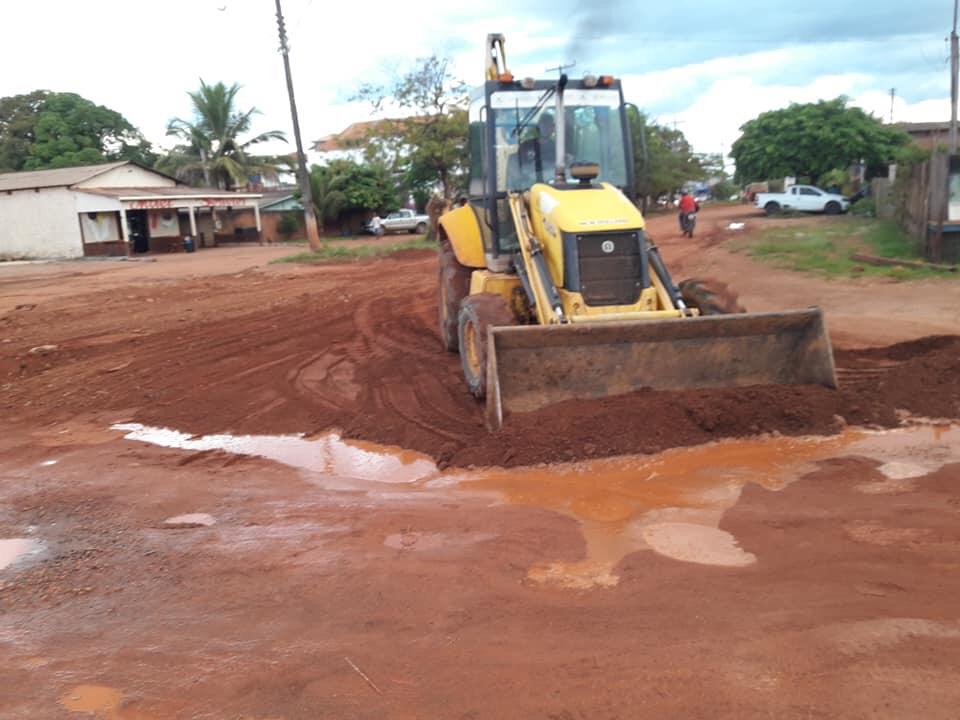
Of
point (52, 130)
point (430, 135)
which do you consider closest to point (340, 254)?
point (430, 135)

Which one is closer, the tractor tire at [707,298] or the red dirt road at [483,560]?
the red dirt road at [483,560]

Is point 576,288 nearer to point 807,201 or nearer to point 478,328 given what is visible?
point 478,328

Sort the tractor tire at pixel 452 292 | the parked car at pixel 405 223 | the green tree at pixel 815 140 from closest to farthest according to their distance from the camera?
the tractor tire at pixel 452 292
the green tree at pixel 815 140
the parked car at pixel 405 223

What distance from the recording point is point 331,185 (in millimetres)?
44656

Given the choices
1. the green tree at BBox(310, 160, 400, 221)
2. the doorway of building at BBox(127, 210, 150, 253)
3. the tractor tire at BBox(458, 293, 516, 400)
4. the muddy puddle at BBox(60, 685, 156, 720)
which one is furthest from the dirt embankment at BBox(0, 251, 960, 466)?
the green tree at BBox(310, 160, 400, 221)

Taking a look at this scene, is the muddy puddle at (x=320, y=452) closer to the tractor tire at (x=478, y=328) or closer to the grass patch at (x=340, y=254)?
the tractor tire at (x=478, y=328)

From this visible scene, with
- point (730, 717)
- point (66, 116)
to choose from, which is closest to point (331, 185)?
point (66, 116)

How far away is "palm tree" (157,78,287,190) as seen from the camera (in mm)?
44344

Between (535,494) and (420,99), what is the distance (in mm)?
32306

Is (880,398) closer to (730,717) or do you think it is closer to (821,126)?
(730,717)

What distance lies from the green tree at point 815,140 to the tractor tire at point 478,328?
125 feet

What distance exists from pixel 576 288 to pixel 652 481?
2155 millimetres

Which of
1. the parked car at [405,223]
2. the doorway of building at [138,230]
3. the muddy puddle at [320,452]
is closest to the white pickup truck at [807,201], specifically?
the parked car at [405,223]

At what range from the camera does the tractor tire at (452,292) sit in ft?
30.8
